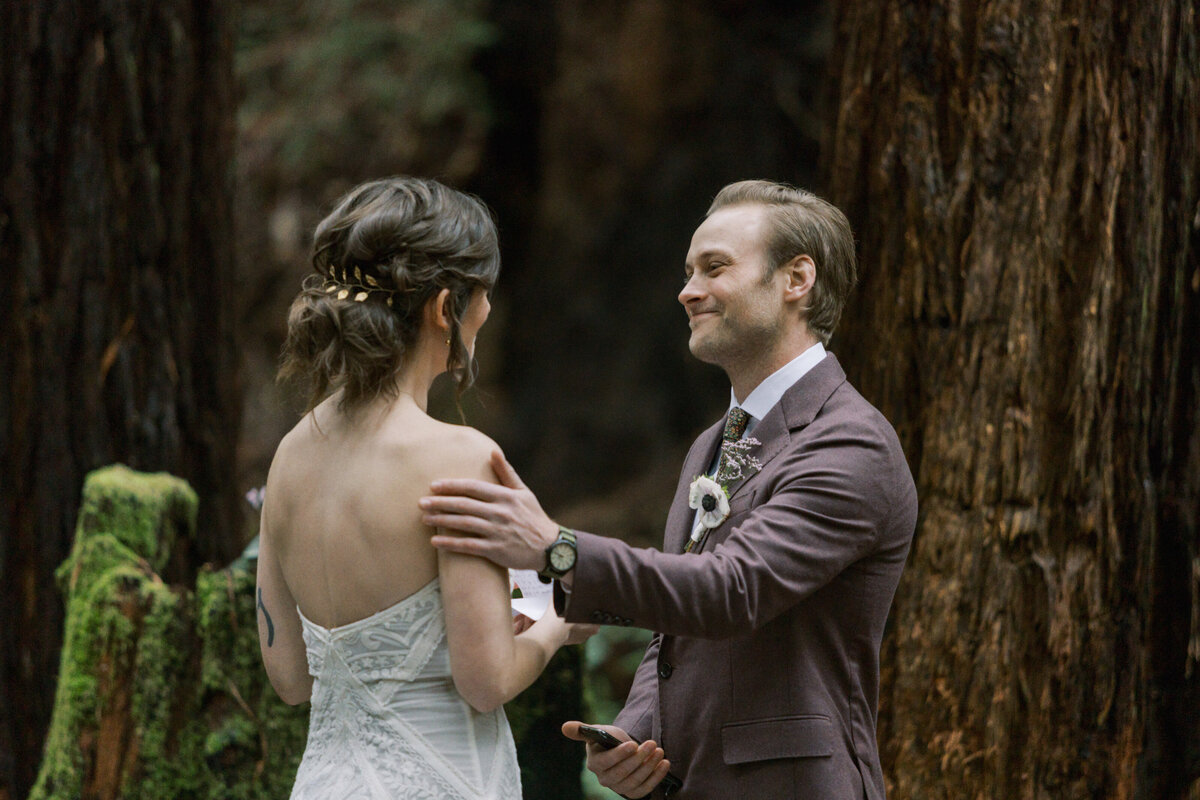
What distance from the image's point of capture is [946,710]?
3.39 meters

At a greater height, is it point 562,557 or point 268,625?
point 562,557

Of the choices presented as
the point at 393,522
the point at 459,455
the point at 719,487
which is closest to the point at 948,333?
the point at 719,487

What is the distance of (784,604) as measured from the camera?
2.50 meters

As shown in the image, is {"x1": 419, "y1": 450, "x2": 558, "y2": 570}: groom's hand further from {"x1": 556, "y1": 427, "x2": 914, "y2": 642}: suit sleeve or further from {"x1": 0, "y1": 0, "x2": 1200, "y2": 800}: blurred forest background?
{"x1": 0, "y1": 0, "x2": 1200, "y2": 800}: blurred forest background

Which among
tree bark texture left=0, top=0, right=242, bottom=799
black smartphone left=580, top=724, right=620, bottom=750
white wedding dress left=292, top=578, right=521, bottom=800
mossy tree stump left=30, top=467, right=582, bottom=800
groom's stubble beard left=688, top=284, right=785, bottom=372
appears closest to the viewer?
white wedding dress left=292, top=578, right=521, bottom=800

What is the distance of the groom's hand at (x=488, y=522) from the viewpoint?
2.35 metres

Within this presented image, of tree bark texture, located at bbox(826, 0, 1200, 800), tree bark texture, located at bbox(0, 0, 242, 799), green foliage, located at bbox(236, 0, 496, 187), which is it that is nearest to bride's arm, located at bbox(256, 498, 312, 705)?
tree bark texture, located at bbox(826, 0, 1200, 800)

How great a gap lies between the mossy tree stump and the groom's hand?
5.21 feet

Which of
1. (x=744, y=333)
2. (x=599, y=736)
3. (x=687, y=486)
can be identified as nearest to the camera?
(x=599, y=736)

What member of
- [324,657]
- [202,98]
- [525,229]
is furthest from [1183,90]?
[525,229]

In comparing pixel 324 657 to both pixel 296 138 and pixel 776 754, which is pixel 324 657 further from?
pixel 296 138

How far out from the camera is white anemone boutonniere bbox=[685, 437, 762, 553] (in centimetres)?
273

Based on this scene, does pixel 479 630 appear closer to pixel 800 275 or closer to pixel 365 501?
pixel 365 501

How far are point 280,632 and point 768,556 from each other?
3.67 feet
